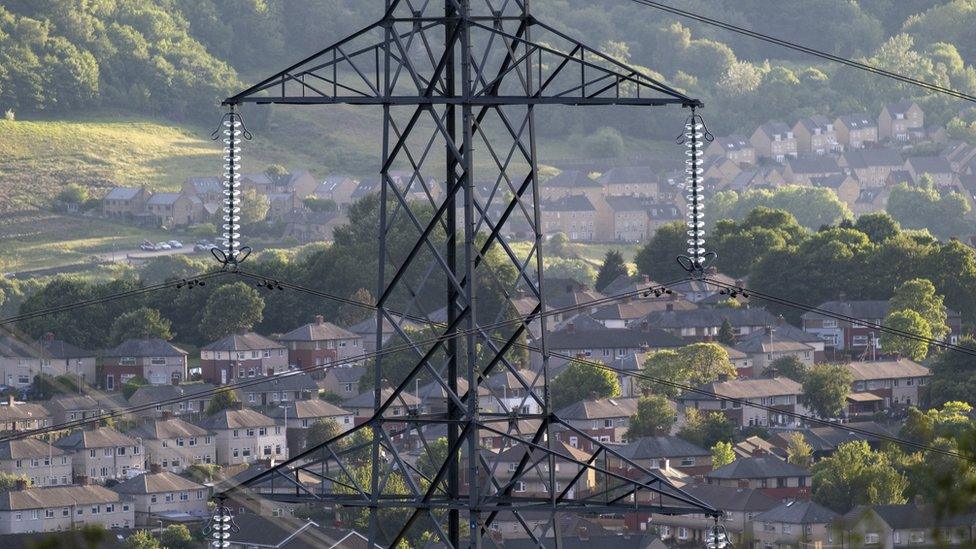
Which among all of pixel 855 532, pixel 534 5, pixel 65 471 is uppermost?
pixel 534 5

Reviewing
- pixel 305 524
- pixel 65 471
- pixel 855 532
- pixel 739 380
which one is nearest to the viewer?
pixel 855 532

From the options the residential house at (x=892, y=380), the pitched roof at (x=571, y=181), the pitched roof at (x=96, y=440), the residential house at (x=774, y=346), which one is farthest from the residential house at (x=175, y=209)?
the pitched roof at (x=96, y=440)

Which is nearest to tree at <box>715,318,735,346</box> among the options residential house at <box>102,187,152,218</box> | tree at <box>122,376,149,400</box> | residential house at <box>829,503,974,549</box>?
tree at <box>122,376,149,400</box>

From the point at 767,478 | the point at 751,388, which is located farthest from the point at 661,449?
the point at 751,388

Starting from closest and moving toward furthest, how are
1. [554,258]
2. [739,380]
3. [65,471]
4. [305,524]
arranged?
[305,524]
[65,471]
[739,380]
[554,258]

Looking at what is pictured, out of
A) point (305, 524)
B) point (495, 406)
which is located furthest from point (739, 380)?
point (305, 524)

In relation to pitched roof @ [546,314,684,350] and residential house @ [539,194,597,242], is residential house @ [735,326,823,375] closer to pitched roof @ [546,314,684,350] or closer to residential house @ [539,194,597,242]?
A: pitched roof @ [546,314,684,350]

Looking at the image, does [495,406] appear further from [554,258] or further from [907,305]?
[554,258]
